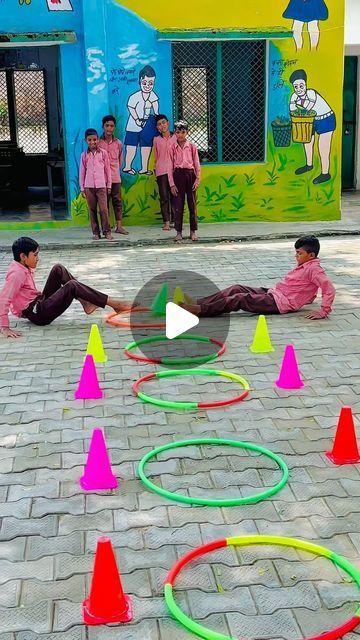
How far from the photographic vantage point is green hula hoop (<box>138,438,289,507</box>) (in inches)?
167

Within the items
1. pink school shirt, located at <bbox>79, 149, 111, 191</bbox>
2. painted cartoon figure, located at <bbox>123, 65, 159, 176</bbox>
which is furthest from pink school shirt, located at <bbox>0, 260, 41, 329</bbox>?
painted cartoon figure, located at <bbox>123, 65, 159, 176</bbox>

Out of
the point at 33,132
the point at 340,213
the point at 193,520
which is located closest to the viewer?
the point at 193,520

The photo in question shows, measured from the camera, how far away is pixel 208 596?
3.48 metres

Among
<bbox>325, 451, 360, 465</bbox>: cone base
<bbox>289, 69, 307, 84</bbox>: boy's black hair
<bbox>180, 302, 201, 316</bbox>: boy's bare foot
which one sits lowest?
<bbox>325, 451, 360, 465</bbox>: cone base

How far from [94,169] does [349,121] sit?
27.4ft

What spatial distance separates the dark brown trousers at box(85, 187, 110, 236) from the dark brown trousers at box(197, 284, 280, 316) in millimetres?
5143

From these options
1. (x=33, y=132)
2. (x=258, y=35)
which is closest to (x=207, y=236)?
(x=258, y=35)

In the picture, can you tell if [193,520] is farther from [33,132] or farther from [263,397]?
[33,132]

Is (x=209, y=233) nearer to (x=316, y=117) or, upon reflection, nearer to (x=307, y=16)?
(x=316, y=117)

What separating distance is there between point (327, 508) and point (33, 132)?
15163 mm

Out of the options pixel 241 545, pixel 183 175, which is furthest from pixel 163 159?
pixel 241 545

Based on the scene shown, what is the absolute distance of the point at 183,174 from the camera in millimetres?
12578

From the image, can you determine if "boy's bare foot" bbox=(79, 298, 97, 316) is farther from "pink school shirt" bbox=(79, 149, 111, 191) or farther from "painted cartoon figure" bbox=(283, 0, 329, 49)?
"painted cartoon figure" bbox=(283, 0, 329, 49)

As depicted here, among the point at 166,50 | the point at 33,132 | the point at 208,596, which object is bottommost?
the point at 208,596
